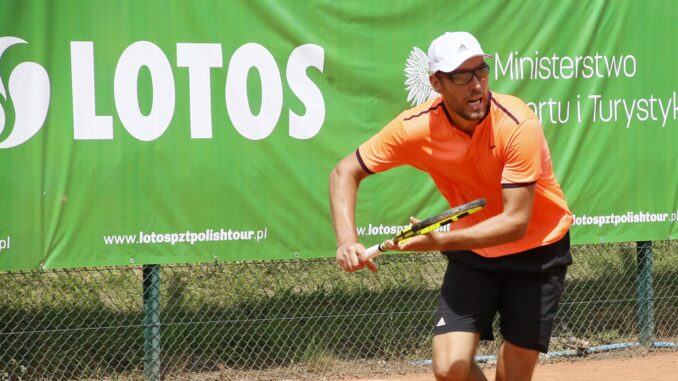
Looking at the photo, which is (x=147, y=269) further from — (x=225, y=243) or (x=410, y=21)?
(x=410, y=21)

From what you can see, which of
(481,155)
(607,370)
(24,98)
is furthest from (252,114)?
(607,370)

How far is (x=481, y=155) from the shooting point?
4535 millimetres

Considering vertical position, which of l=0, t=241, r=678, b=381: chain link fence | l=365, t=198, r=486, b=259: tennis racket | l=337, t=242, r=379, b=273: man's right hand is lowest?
l=0, t=241, r=678, b=381: chain link fence

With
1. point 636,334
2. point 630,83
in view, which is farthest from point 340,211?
point 636,334

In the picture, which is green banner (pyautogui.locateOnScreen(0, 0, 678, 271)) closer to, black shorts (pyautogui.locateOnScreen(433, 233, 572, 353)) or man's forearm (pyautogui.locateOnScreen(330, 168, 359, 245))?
man's forearm (pyautogui.locateOnScreen(330, 168, 359, 245))

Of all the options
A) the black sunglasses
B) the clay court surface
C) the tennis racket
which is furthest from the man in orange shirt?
the clay court surface

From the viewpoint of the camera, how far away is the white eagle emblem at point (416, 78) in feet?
24.1

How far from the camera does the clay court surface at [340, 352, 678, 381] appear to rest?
755 cm

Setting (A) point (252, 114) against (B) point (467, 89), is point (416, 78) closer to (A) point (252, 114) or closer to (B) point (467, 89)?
(A) point (252, 114)

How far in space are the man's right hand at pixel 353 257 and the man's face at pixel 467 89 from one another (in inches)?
30.1

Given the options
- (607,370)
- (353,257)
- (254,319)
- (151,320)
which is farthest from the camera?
(607,370)

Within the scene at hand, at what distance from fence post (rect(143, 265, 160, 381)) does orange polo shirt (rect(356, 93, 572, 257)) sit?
253cm

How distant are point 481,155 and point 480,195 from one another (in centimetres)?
25

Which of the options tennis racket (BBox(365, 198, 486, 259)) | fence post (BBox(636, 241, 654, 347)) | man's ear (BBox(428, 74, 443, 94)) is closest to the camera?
tennis racket (BBox(365, 198, 486, 259))
